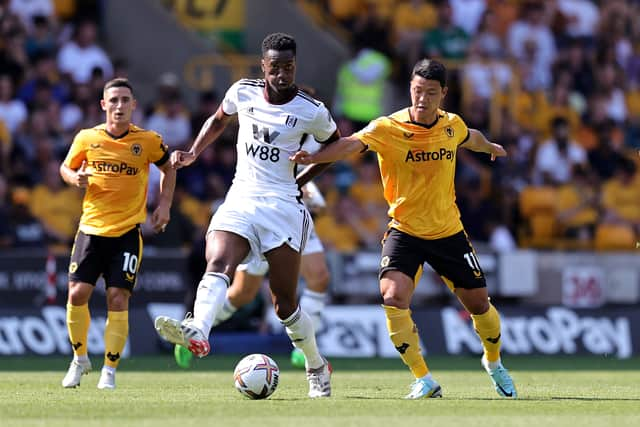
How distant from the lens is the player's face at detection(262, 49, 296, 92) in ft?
35.3

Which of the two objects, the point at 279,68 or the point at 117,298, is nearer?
the point at 279,68

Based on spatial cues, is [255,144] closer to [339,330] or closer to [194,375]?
[194,375]

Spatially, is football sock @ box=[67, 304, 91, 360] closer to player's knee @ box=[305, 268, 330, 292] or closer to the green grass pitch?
the green grass pitch

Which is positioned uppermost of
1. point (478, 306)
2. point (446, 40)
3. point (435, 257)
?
point (435, 257)

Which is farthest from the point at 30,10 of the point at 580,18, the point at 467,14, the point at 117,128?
the point at 117,128

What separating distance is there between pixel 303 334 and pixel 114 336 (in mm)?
1963

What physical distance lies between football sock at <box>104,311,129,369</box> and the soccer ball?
5.71ft

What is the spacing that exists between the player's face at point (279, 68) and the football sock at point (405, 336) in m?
1.93

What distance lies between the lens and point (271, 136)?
10891mm

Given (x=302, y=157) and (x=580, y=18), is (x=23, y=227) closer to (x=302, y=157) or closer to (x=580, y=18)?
(x=302, y=157)

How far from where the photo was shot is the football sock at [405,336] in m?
11.2

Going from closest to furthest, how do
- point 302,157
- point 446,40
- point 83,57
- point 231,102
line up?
point 302,157 < point 231,102 < point 83,57 < point 446,40

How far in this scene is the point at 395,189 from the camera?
11453 millimetres

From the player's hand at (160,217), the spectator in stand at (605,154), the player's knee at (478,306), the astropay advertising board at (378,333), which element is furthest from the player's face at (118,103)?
the spectator in stand at (605,154)
